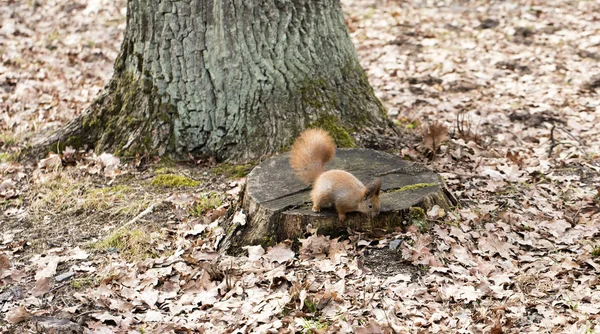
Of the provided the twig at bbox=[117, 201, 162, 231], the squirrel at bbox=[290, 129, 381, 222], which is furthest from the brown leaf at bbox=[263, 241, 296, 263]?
the twig at bbox=[117, 201, 162, 231]

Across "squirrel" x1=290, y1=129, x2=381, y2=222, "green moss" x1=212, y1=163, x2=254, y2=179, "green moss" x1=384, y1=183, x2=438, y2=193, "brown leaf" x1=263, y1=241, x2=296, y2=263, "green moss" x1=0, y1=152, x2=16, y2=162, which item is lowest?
"brown leaf" x1=263, y1=241, x2=296, y2=263

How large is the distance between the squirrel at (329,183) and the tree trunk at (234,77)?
47.9 inches

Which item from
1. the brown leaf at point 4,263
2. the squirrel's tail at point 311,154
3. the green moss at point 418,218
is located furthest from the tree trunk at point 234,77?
the brown leaf at point 4,263

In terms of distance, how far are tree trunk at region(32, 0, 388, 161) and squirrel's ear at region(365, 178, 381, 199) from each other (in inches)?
66.0

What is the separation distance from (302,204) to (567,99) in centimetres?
464

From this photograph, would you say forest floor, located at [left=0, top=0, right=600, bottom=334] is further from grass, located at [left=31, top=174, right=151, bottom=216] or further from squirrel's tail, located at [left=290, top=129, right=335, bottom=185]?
squirrel's tail, located at [left=290, top=129, right=335, bottom=185]

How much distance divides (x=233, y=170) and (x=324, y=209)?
1596mm

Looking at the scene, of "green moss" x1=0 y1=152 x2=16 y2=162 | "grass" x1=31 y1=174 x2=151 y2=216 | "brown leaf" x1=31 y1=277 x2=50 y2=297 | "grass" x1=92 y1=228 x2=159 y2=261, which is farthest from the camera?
"green moss" x1=0 y1=152 x2=16 y2=162

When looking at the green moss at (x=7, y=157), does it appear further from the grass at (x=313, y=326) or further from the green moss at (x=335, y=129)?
the grass at (x=313, y=326)

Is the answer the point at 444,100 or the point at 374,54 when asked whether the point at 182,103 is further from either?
the point at 374,54

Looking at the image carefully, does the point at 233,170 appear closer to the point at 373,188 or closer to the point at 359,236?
the point at 359,236

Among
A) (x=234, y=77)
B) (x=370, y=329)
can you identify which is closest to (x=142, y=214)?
(x=234, y=77)

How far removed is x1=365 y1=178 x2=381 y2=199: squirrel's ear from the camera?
14.5 feet

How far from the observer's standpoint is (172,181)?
6016 mm
